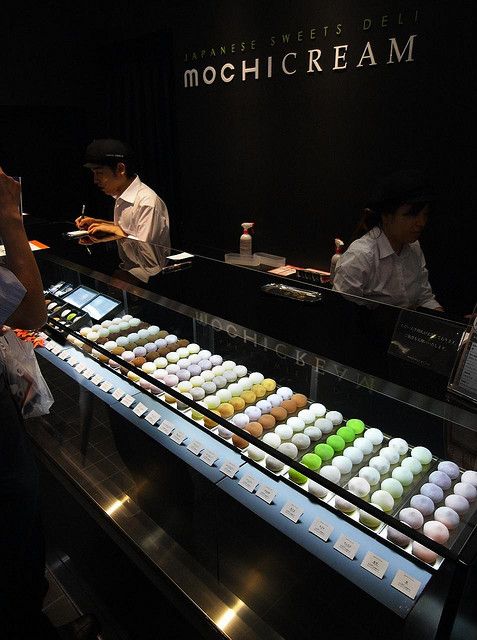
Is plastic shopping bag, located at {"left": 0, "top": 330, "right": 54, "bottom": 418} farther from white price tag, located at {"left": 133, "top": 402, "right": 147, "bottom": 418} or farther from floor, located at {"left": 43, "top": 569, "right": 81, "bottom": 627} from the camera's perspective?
floor, located at {"left": 43, "top": 569, "right": 81, "bottom": 627}

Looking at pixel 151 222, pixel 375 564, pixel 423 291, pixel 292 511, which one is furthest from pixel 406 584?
pixel 151 222

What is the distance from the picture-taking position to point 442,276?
359 centimetres

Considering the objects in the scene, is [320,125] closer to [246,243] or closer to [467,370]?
[246,243]

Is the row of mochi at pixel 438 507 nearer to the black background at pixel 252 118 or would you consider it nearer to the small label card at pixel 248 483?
the small label card at pixel 248 483

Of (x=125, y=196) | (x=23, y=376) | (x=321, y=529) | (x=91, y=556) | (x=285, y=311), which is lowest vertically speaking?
(x=91, y=556)

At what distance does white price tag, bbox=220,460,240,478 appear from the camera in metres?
1.54

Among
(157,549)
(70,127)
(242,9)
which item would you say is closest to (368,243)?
(157,549)

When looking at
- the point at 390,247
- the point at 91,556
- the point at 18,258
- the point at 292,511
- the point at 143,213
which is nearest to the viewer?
the point at 292,511

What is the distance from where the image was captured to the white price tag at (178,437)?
1729 mm

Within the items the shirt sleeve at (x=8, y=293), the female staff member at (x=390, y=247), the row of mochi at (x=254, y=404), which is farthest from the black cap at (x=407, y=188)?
the shirt sleeve at (x=8, y=293)

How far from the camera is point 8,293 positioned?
1327mm

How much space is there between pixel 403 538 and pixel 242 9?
442 cm

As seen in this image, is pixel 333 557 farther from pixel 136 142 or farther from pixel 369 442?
pixel 136 142

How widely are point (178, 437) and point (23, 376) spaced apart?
0.66 meters
